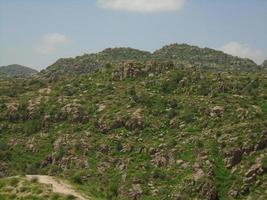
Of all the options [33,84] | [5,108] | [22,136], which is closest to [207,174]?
[22,136]

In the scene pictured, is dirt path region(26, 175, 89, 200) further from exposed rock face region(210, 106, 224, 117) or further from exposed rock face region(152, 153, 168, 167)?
exposed rock face region(210, 106, 224, 117)

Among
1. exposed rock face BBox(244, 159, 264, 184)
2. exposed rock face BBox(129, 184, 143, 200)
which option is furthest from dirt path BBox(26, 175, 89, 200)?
exposed rock face BBox(244, 159, 264, 184)

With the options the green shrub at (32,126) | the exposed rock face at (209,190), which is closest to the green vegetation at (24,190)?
the exposed rock face at (209,190)

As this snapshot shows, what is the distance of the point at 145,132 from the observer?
85.9 meters

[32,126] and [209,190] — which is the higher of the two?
[32,126]

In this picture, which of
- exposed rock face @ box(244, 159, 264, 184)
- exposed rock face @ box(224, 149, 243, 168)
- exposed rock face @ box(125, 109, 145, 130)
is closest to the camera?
exposed rock face @ box(244, 159, 264, 184)

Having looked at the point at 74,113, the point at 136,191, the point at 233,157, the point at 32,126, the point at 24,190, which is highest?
the point at 74,113

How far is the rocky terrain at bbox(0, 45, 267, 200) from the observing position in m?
71.1

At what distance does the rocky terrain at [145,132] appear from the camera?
2800 inches

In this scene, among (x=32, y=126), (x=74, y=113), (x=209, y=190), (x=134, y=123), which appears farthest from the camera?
(x=74, y=113)

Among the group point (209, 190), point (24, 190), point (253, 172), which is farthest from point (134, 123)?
point (24, 190)

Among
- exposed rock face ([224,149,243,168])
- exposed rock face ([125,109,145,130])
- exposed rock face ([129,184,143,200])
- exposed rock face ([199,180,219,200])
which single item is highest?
exposed rock face ([125,109,145,130])

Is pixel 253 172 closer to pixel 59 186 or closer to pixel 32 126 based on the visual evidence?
pixel 59 186

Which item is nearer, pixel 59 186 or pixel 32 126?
pixel 59 186
